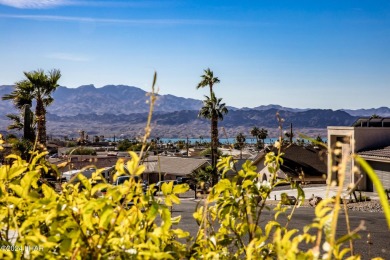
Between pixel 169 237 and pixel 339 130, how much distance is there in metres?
39.0

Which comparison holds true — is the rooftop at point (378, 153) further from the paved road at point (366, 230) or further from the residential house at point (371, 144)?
the paved road at point (366, 230)

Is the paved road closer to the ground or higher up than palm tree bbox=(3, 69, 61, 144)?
closer to the ground

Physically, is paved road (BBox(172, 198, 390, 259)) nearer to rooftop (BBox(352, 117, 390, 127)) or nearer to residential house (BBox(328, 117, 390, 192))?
residential house (BBox(328, 117, 390, 192))

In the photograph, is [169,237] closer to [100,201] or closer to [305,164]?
[100,201]

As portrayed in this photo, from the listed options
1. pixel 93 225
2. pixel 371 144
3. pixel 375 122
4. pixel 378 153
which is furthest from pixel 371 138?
pixel 93 225

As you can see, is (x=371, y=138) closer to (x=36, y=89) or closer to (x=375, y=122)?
(x=375, y=122)

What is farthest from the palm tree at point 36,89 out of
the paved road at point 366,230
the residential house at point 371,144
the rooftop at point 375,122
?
the rooftop at point 375,122

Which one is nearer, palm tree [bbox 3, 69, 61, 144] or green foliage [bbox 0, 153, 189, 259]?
green foliage [bbox 0, 153, 189, 259]

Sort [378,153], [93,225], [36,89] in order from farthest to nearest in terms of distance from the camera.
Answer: [378,153] → [36,89] → [93,225]

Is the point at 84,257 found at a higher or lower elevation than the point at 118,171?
lower

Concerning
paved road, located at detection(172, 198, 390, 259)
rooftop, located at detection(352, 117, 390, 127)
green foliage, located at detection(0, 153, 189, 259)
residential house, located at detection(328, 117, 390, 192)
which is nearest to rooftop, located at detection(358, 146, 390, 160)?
residential house, located at detection(328, 117, 390, 192)

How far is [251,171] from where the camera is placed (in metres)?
2.95

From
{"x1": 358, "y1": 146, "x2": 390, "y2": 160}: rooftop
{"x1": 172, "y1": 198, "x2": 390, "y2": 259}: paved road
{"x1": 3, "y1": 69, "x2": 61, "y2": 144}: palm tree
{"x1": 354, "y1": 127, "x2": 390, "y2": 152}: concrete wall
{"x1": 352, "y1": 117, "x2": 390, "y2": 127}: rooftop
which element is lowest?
{"x1": 172, "y1": 198, "x2": 390, "y2": 259}: paved road

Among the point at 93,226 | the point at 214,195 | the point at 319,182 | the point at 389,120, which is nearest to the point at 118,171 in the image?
the point at 93,226
